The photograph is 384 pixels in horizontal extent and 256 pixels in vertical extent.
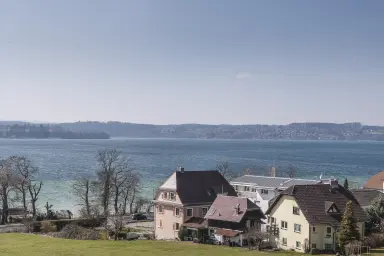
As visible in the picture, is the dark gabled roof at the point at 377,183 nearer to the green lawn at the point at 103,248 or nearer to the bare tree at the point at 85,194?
the green lawn at the point at 103,248

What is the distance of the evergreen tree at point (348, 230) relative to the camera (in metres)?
43.4

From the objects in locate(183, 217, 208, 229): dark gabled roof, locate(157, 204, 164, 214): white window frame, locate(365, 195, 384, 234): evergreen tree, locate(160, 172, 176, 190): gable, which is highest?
locate(160, 172, 176, 190): gable

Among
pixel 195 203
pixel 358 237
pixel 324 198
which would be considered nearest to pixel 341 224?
pixel 358 237

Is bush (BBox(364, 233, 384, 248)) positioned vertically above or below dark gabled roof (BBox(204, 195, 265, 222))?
below

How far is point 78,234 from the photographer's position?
187 ft

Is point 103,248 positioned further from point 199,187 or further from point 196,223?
point 199,187

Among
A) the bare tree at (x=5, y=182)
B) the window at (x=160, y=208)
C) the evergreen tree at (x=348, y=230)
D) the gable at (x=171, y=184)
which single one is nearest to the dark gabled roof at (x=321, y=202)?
the evergreen tree at (x=348, y=230)

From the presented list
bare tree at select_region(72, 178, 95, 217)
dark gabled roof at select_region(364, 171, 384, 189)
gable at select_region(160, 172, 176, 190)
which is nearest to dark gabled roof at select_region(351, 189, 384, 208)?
dark gabled roof at select_region(364, 171, 384, 189)

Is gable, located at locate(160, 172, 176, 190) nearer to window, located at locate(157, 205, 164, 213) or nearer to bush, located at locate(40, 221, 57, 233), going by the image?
window, located at locate(157, 205, 164, 213)

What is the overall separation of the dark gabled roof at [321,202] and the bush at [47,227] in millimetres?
27892

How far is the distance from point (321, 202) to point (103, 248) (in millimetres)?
20661

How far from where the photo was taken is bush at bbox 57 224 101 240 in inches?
2210

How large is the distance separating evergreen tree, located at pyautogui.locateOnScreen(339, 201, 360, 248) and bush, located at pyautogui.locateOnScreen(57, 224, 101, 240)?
84.8 ft

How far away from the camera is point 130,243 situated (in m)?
50.0
